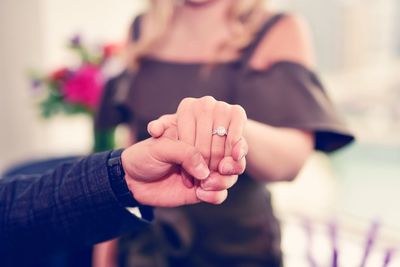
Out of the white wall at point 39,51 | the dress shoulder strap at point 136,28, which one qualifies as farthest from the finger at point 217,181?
the white wall at point 39,51

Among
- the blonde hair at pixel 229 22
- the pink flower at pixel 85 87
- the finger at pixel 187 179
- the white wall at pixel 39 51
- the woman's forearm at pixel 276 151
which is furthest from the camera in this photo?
the white wall at pixel 39 51

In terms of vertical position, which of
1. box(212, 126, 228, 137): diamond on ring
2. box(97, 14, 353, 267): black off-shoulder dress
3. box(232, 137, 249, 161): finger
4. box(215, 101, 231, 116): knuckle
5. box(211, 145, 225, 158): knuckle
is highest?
box(215, 101, 231, 116): knuckle

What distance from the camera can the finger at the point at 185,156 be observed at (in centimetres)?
62

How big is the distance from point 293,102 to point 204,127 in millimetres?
408

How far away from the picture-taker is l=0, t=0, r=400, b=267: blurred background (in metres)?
1.89

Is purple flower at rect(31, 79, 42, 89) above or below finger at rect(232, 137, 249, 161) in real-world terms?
below

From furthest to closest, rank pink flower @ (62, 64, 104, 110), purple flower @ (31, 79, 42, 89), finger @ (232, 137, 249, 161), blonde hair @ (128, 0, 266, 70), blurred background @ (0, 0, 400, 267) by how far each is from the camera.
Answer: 1. blurred background @ (0, 0, 400, 267)
2. purple flower @ (31, 79, 42, 89)
3. pink flower @ (62, 64, 104, 110)
4. blonde hair @ (128, 0, 266, 70)
5. finger @ (232, 137, 249, 161)

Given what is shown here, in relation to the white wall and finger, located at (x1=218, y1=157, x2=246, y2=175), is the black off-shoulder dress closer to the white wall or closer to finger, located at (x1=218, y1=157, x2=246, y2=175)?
finger, located at (x1=218, y1=157, x2=246, y2=175)

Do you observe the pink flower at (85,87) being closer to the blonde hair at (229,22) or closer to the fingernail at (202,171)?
the blonde hair at (229,22)

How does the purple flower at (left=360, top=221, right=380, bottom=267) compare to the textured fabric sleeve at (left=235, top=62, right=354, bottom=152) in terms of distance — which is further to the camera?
the textured fabric sleeve at (left=235, top=62, right=354, bottom=152)

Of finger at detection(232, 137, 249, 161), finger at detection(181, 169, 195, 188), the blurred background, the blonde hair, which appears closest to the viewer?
finger at detection(232, 137, 249, 161)

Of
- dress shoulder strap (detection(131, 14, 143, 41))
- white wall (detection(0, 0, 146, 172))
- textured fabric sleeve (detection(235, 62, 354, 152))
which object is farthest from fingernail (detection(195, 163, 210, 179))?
white wall (detection(0, 0, 146, 172))

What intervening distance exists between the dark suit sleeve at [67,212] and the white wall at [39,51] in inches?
58.4

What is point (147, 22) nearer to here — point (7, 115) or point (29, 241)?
point (29, 241)
